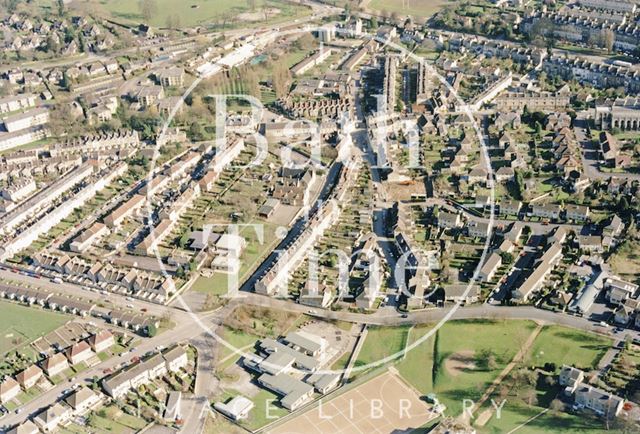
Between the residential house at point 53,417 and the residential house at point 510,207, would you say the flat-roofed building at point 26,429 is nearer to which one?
the residential house at point 53,417

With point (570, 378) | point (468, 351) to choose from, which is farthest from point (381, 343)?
point (570, 378)

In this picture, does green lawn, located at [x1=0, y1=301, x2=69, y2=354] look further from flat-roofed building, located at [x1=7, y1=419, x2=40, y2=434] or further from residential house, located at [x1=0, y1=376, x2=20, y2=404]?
flat-roofed building, located at [x1=7, y1=419, x2=40, y2=434]

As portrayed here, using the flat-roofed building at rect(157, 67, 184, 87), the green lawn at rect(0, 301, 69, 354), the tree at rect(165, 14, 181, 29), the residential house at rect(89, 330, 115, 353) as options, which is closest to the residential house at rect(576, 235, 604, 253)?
the residential house at rect(89, 330, 115, 353)

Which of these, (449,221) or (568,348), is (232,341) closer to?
(449,221)

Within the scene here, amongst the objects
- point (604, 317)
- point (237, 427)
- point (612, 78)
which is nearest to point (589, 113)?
point (612, 78)

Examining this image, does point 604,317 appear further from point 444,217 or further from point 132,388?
point 132,388

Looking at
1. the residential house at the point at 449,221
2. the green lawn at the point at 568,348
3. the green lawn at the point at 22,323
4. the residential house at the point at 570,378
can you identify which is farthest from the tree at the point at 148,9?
the residential house at the point at 570,378
